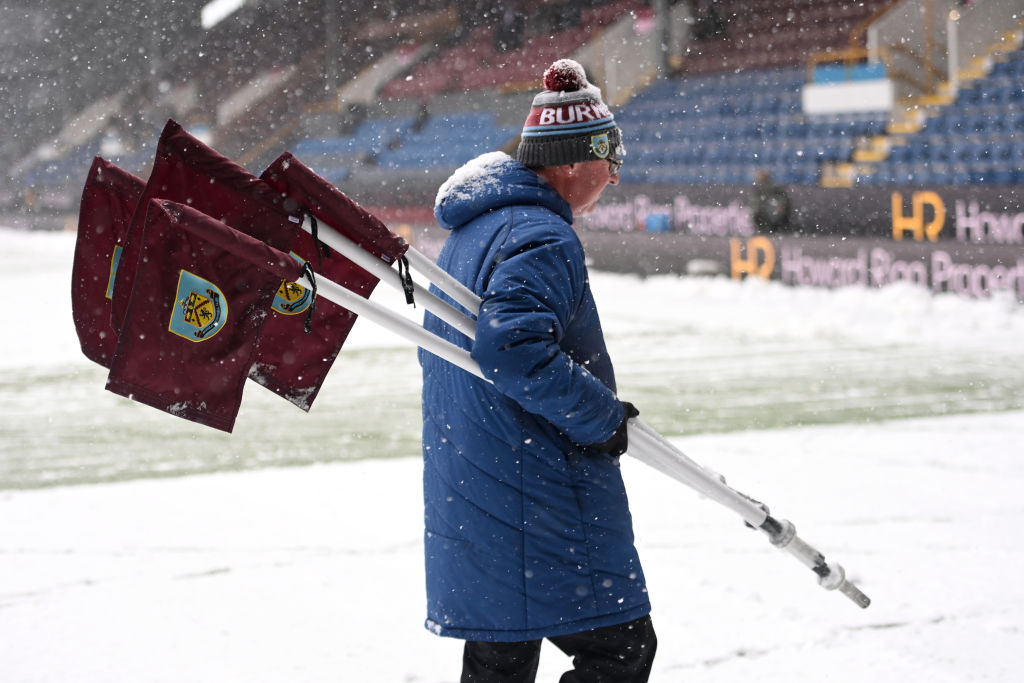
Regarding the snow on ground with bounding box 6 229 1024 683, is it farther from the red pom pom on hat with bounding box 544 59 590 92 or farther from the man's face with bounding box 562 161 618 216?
the red pom pom on hat with bounding box 544 59 590 92

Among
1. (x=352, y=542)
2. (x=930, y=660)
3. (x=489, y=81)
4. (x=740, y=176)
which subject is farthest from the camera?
(x=489, y=81)

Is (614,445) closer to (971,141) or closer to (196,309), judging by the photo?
(196,309)

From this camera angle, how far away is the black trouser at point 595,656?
205cm

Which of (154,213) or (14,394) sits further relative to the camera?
(14,394)

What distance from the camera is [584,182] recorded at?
2.13 m

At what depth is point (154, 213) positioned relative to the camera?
1697 mm

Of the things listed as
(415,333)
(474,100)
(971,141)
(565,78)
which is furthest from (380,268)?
(474,100)

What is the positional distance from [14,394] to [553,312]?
678 centimetres

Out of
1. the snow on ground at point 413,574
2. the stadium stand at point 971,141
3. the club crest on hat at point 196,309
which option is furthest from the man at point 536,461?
the stadium stand at point 971,141

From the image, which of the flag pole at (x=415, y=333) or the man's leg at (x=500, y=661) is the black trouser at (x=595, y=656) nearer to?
the man's leg at (x=500, y=661)

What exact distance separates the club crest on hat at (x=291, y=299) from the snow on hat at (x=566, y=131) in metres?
0.47

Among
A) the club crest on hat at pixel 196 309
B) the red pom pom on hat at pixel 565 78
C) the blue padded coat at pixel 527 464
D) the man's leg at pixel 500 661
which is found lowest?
the man's leg at pixel 500 661

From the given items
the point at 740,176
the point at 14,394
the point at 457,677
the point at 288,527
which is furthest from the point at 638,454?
the point at 740,176

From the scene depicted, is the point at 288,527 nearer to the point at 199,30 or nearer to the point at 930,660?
the point at 930,660
